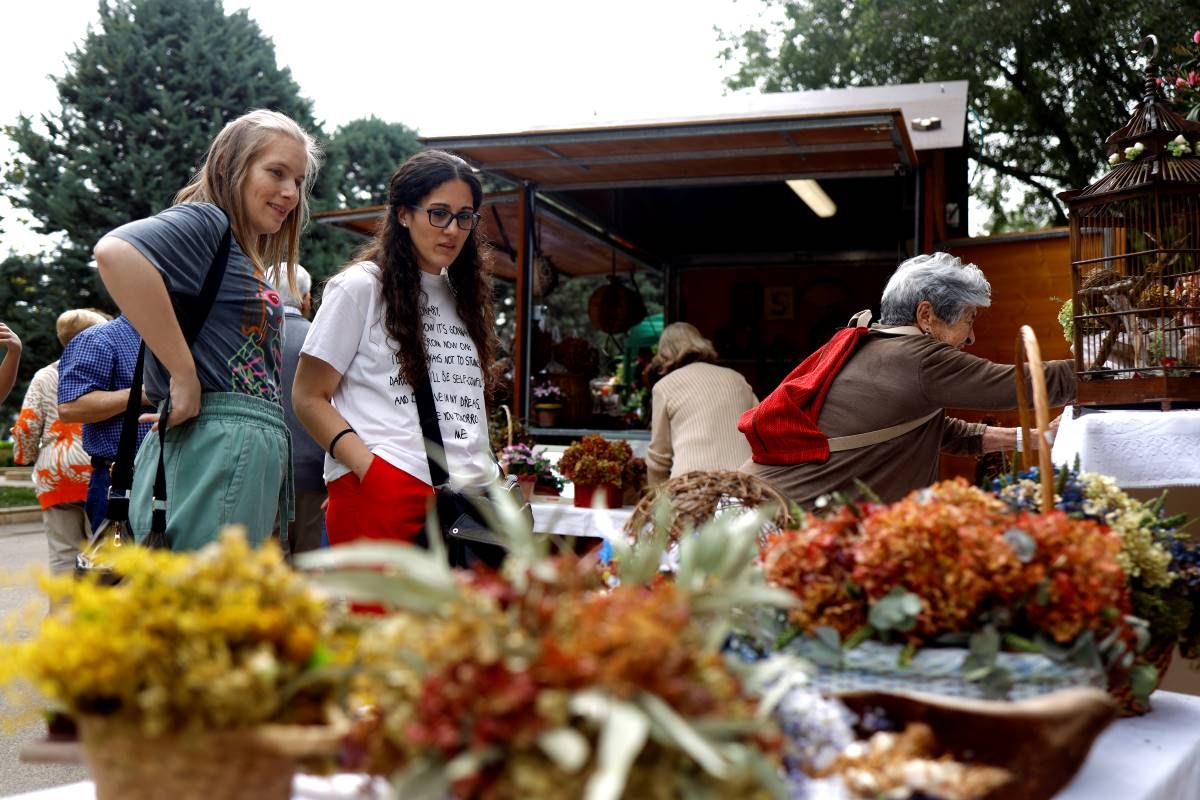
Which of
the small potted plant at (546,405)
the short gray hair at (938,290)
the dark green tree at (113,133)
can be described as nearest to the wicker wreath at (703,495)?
the short gray hair at (938,290)

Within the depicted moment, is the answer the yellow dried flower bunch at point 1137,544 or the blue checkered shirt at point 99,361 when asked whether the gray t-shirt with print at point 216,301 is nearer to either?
the blue checkered shirt at point 99,361

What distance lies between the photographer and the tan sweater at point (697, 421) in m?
5.27

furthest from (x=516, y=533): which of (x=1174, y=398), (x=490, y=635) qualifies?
(x=1174, y=398)

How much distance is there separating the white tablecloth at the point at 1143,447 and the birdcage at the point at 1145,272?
12 centimetres

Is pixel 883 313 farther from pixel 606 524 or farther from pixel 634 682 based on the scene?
pixel 634 682

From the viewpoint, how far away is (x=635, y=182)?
26.3 feet

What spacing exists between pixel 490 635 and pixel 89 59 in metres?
19.3

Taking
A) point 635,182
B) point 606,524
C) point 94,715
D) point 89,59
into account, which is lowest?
point 94,715

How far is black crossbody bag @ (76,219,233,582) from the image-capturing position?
2221mm

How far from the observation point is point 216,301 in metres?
2.37

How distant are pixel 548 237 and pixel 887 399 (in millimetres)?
7271

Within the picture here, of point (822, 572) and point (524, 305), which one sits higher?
point (524, 305)

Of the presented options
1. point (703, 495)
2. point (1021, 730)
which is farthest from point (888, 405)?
point (1021, 730)

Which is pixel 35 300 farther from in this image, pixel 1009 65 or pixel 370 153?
pixel 1009 65
